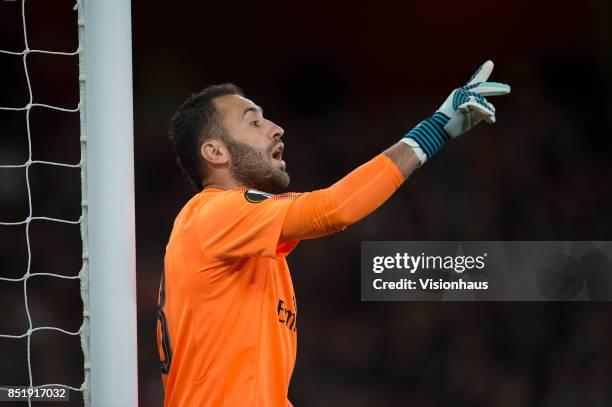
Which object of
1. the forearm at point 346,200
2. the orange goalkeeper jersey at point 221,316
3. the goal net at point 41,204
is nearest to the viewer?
the forearm at point 346,200

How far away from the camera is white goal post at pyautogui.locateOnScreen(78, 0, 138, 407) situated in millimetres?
1242

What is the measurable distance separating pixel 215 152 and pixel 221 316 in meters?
0.28

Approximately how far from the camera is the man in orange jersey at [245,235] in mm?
1154

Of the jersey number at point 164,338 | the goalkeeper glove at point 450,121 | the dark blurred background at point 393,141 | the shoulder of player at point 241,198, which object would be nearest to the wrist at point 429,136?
the goalkeeper glove at point 450,121

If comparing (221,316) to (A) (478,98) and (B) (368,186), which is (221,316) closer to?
(B) (368,186)

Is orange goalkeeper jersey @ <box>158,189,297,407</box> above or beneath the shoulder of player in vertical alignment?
beneath

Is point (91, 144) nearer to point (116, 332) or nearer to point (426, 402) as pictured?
point (116, 332)

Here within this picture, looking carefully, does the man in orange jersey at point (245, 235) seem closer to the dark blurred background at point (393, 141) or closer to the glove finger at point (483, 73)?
the glove finger at point (483, 73)

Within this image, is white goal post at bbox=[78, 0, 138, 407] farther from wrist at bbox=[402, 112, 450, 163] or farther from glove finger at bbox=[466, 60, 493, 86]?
glove finger at bbox=[466, 60, 493, 86]

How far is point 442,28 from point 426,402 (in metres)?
1.34

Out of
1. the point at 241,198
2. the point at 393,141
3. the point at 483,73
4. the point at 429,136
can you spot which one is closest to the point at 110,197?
the point at 241,198

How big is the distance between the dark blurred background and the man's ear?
1581mm

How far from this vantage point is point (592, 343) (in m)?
3.06

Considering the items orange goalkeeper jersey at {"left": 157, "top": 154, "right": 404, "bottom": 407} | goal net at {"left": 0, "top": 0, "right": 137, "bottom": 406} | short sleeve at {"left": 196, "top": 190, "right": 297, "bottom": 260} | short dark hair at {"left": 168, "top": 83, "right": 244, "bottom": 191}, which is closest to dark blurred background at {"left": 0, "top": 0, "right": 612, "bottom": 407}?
goal net at {"left": 0, "top": 0, "right": 137, "bottom": 406}
